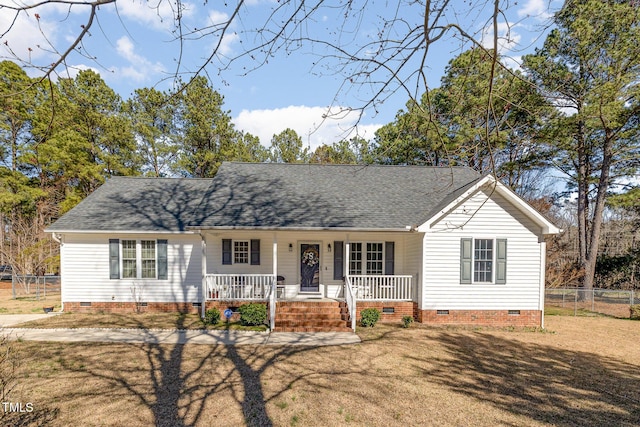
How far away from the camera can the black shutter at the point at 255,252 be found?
12875mm

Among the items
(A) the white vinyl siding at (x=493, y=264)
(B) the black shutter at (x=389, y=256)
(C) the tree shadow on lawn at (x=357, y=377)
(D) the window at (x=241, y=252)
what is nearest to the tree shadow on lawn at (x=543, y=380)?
(C) the tree shadow on lawn at (x=357, y=377)

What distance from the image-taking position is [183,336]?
931 centimetres

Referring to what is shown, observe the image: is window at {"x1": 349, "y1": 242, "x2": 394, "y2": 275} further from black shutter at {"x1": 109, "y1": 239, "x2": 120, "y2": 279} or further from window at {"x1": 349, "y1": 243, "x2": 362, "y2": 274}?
black shutter at {"x1": 109, "y1": 239, "x2": 120, "y2": 279}

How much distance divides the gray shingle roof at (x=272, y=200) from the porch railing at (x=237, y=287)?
210cm

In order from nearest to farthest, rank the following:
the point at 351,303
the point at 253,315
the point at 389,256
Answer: the point at 253,315, the point at 351,303, the point at 389,256

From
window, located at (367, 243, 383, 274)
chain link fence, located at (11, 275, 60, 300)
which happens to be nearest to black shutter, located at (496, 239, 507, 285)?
window, located at (367, 243, 383, 274)

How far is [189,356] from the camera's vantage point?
25.1 ft

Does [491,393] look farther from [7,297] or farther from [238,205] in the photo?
[7,297]

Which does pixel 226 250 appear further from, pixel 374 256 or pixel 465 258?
pixel 465 258

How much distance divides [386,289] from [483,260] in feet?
11.7

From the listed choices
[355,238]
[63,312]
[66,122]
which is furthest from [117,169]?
[355,238]

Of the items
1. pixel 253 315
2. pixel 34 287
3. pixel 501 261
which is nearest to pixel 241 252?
pixel 253 315

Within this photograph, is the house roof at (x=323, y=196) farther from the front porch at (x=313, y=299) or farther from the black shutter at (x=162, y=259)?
the black shutter at (x=162, y=259)

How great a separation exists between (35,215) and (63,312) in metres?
16.8
